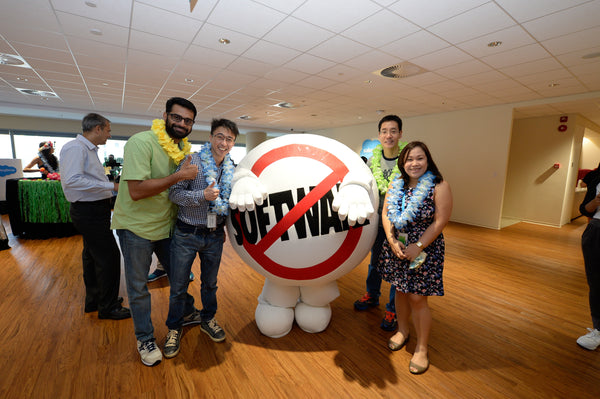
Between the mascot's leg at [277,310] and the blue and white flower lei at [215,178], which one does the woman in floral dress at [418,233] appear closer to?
the mascot's leg at [277,310]

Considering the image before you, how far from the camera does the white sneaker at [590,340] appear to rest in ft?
6.46

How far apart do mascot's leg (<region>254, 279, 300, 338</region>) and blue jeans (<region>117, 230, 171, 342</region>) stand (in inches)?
28.6


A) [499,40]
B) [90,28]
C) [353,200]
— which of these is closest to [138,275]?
[353,200]

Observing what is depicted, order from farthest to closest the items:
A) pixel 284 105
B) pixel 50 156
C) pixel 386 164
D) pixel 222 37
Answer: pixel 284 105, pixel 50 156, pixel 222 37, pixel 386 164

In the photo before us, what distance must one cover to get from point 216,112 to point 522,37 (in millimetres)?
7237

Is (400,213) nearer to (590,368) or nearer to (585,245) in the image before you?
(585,245)

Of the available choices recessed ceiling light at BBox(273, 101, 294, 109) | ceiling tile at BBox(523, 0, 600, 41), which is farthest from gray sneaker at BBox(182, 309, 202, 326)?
recessed ceiling light at BBox(273, 101, 294, 109)

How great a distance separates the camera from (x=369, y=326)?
217cm

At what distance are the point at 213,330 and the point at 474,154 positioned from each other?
697 cm

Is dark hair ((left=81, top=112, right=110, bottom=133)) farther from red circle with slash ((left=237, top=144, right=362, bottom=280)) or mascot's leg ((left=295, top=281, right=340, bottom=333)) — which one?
mascot's leg ((left=295, top=281, right=340, bottom=333))

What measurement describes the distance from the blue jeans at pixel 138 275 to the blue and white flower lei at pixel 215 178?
0.47 meters

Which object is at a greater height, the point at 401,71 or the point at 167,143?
the point at 401,71

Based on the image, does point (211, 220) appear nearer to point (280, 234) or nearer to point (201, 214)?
point (201, 214)

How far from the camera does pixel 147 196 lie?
5.18 feet
